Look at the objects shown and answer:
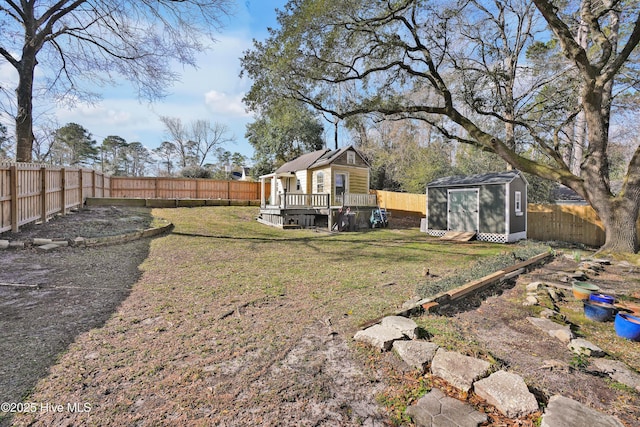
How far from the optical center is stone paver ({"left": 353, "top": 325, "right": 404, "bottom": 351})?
2.72 meters

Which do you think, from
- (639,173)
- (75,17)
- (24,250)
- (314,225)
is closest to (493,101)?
(639,173)

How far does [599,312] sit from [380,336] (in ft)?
9.40

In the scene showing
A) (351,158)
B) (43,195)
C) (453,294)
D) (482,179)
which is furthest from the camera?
(351,158)

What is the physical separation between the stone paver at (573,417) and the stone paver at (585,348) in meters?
1.08

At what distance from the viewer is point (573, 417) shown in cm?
172

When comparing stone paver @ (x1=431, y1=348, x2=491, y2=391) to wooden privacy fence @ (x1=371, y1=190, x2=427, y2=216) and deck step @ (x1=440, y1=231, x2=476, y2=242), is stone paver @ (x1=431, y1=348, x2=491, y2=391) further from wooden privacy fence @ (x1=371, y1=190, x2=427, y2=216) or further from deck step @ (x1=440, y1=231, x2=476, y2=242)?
wooden privacy fence @ (x1=371, y1=190, x2=427, y2=216)

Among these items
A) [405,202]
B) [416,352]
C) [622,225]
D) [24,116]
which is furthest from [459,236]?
[24,116]

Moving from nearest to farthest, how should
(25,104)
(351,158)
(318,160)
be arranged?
(25,104) < (351,158) < (318,160)

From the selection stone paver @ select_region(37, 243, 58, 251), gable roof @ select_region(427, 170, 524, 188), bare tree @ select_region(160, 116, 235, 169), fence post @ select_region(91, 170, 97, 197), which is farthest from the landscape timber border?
bare tree @ select_region(160, 116, 235, 169)

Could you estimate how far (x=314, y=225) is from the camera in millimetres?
14641

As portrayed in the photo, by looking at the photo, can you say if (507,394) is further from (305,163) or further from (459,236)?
(305,163)

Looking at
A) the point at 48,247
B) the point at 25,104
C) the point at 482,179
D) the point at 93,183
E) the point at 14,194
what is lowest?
the point at 48,247

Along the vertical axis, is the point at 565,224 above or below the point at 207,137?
below

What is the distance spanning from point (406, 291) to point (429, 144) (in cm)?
1972
